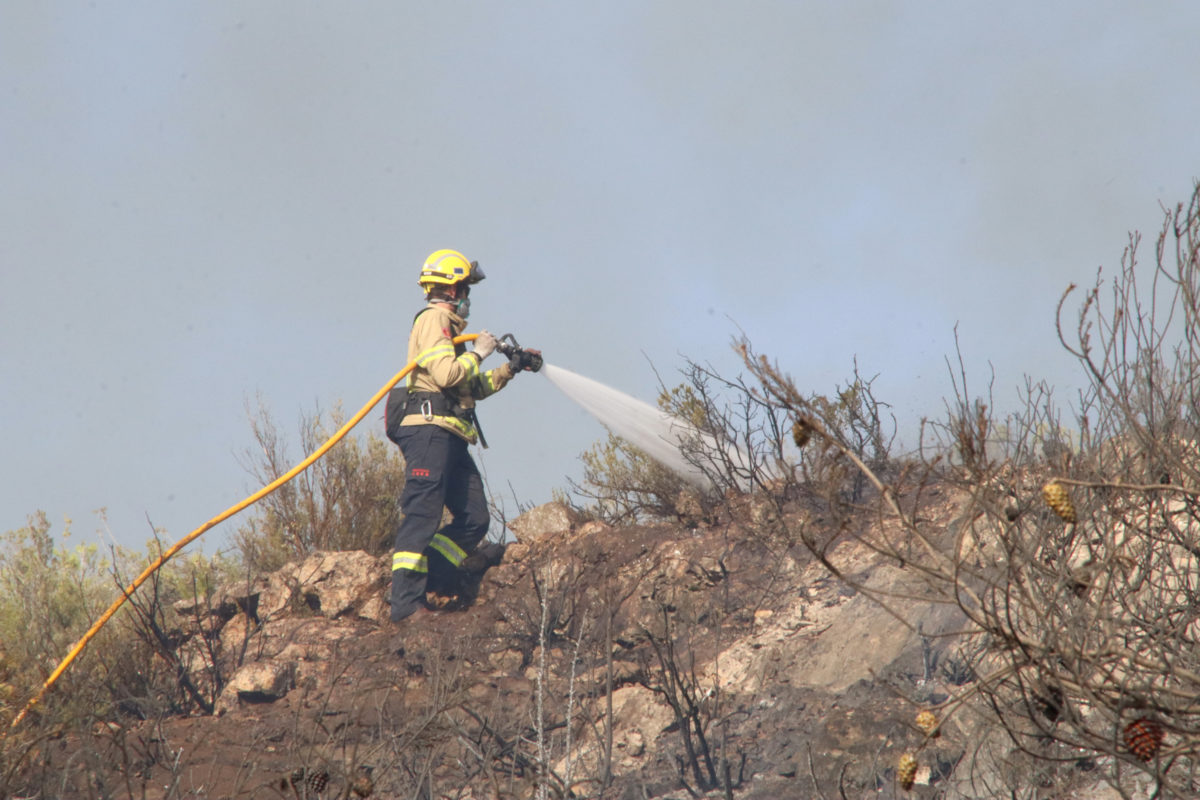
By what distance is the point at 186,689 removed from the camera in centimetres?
679

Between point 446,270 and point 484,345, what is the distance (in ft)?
2.55

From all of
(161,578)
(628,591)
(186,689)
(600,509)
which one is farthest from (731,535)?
(161,578)

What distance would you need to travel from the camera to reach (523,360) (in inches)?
296

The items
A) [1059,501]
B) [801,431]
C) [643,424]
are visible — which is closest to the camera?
[1059,501]

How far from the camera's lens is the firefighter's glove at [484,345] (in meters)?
7.47

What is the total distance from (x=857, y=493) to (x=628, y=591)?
6.45 feet

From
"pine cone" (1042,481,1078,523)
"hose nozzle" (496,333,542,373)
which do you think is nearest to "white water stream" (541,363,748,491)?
"hose nozzle" (496,333,542,373)

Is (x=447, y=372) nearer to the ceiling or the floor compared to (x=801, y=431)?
nearer to the ceiling

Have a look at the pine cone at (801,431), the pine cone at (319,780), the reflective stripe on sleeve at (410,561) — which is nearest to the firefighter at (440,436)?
the reflective stripe on sleeve at (410,561)

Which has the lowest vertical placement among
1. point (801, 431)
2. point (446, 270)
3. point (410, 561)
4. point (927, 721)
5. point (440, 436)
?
point (927, 721)

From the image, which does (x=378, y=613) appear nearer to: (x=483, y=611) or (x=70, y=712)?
(x=483, y=611)

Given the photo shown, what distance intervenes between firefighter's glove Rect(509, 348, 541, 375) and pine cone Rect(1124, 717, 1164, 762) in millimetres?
6001

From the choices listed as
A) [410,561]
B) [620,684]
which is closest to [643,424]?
[410,561]

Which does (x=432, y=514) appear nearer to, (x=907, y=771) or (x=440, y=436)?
(x=440, y=436)
